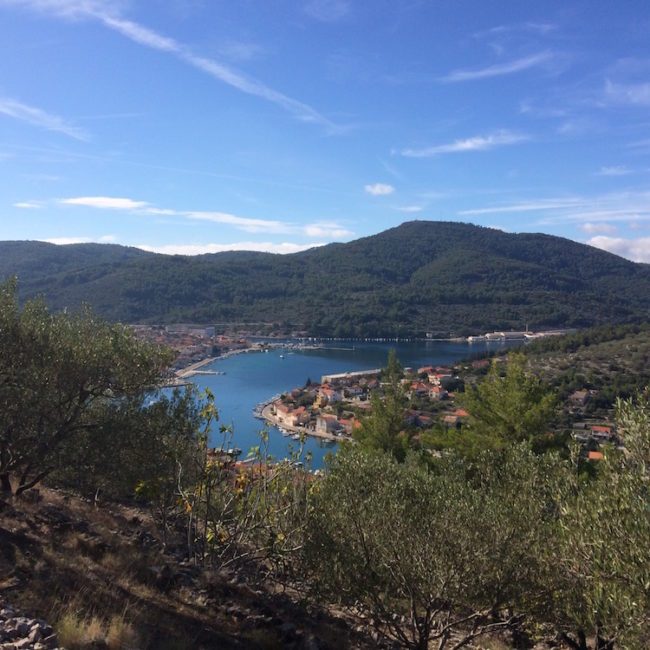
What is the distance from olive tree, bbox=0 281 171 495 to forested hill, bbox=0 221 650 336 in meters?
59.5

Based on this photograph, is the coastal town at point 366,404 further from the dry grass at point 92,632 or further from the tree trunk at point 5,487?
the dry grass at point 92,632

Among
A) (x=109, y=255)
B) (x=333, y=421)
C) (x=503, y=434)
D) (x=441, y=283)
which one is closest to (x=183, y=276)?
(x=109, y=255)

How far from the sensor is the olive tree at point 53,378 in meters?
6.15

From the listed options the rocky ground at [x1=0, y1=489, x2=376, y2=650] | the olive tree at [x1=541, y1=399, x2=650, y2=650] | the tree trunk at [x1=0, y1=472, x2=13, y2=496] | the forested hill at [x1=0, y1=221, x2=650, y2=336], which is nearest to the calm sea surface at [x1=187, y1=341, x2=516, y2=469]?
the forested hill at [x1=0, y1=221, x2=650, y2=336]

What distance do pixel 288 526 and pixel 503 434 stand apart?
6.58 meters

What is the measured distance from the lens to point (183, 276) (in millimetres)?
107562

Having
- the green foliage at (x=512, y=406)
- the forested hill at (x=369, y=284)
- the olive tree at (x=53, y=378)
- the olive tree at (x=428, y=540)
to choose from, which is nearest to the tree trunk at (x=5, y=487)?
the olive tree at (x=53, y=378)

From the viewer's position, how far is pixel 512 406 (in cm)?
1147

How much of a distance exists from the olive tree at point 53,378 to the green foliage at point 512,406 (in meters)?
7.13

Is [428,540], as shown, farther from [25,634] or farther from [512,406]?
[512,406]

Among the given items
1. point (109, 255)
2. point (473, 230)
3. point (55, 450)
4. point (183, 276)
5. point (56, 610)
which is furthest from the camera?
point (473, 230)

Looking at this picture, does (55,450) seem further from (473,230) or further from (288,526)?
(473,230)

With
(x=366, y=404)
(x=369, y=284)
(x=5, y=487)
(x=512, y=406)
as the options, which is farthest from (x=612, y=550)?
(x=369, y=284)

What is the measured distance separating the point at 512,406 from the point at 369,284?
360 ft
